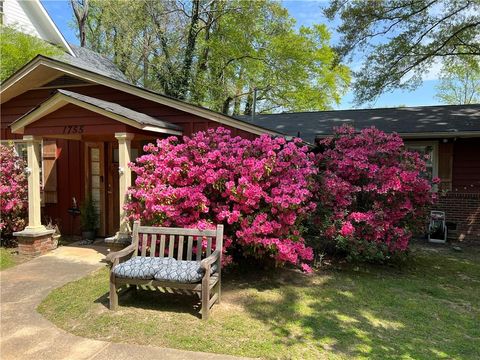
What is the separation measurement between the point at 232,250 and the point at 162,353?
2.59m

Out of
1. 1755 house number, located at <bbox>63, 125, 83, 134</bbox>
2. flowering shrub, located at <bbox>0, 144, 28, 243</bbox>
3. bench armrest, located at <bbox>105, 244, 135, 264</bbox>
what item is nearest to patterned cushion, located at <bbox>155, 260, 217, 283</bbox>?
bench armrest, located at <bbox>105, 244, 135, 264</bbox>

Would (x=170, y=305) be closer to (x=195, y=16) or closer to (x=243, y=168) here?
(x=243, y=168)

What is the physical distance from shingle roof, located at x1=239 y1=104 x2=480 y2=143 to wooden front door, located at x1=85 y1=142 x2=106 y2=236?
16.2 feet

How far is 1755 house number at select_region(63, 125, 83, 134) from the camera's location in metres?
6.64

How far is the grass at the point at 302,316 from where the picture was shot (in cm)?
356

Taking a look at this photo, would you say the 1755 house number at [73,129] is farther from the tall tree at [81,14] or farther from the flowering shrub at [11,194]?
the tall tree at [81,14]

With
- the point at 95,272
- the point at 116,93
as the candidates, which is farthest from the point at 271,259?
the point at 116,93

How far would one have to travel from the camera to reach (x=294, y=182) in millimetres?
5352

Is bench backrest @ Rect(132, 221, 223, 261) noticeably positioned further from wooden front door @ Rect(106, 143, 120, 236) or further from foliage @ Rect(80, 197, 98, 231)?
foliage @ Rect(80, 197, 98, 231)

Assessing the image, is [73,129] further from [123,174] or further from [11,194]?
[11,194]

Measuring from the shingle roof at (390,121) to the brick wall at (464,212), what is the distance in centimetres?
173

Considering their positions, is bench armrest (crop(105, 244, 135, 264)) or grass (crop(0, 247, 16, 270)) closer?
bench armrest (crop(105, 244, 135, 264))

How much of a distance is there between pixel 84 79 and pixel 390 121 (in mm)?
8777

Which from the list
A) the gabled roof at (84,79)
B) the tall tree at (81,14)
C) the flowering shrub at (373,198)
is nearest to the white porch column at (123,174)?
the gabled roof at (84,79)
